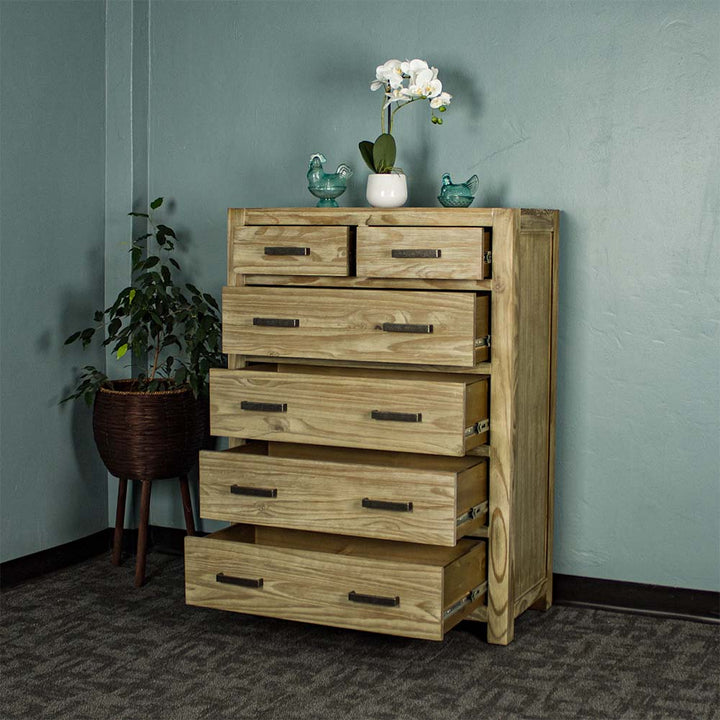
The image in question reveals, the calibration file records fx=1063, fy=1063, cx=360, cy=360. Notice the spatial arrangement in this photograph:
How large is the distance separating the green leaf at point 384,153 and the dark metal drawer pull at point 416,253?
0.35m

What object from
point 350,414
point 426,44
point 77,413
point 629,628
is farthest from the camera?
point 77,413

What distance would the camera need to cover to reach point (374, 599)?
2.64 m

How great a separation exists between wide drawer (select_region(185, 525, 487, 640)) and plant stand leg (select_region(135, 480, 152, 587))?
0.42 metres

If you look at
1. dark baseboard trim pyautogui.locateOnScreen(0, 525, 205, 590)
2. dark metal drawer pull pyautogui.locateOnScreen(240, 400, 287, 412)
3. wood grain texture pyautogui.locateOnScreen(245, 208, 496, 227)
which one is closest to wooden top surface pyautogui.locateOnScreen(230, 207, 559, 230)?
wood grain texture pyautogui.locateOnScreen(245, 208, 496, 227)

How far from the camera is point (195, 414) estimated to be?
3338 mm

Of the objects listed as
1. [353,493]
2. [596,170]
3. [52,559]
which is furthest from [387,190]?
[52,559]

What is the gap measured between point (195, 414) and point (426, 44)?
4.37ft

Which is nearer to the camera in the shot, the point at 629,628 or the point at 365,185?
the point at 629,628

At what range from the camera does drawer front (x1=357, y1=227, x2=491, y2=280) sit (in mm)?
2650

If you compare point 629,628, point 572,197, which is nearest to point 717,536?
point 629,628

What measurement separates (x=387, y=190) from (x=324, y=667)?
127 centimetres

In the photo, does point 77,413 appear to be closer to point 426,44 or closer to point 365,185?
point 365,185

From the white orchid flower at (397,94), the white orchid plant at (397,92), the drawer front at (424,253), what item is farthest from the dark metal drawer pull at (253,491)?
the white orchid flower at (397,94)

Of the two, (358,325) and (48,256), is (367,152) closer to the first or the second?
(358,325)
